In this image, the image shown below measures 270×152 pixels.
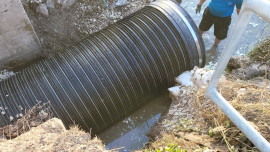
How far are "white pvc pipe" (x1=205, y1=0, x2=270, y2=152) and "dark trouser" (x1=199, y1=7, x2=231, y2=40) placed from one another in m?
2.53

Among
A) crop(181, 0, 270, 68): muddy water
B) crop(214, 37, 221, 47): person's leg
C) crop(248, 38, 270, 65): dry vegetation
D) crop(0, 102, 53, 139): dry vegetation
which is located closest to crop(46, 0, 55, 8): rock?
crop(0, 102, 53, 139): dry vegetation

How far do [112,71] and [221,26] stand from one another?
2.31 m

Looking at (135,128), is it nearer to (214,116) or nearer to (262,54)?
(214,116)

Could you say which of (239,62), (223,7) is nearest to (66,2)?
(223,7)

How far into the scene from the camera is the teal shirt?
383 cm

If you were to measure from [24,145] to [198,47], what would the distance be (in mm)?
2519

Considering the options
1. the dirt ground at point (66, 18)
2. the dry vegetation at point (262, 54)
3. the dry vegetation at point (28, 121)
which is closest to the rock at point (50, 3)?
the dirt ground at point (66, 18)

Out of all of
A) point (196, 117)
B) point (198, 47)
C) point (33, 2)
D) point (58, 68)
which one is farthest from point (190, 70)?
point (33, 2)

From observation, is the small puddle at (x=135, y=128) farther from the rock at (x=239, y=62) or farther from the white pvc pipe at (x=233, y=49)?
the white pvc pipe at (x=233, y=49)

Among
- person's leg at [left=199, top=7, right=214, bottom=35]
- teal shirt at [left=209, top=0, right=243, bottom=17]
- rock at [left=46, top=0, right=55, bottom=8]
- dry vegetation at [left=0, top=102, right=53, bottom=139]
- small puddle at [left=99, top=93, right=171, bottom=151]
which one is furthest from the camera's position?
person's leg at [left=199, top=7, right=214, bottom=35]

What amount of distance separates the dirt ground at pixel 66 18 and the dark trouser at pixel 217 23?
5.00ft

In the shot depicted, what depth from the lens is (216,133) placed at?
2.24 metres

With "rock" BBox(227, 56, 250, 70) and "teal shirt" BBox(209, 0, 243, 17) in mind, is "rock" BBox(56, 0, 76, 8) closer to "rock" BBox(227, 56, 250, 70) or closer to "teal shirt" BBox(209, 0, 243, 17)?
"teal shirt" BBox(209, 0, 243, 17)

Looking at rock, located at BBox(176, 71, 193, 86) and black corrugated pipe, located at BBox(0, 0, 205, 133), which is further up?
black corrugated pipe, located at BBox(0, 0, 205, 133)
